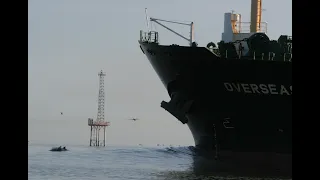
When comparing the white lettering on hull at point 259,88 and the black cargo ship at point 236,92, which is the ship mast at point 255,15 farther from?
the white lettering on hull at point 259,88

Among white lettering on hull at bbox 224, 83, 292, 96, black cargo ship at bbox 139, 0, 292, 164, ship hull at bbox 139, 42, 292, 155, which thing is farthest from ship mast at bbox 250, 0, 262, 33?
white lettering on hull at bbox 224, 83, 292, 96

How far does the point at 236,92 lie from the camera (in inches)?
1215

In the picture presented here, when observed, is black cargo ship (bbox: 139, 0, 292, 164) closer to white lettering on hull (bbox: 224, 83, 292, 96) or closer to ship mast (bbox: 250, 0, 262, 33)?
white lettering on hull (bbox: 224, 83, 292, 96)

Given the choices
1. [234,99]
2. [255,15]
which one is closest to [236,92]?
[234,99]

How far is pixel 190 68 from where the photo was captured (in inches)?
1264

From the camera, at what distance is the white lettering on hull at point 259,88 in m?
29.8

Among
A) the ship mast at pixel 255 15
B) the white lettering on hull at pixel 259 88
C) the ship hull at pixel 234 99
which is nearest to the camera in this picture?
the white lettering on hull at pixel 259 88

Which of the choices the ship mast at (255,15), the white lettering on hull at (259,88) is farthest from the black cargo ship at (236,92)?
the ship mast at (255,15)

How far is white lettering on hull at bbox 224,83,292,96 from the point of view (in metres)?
29.8

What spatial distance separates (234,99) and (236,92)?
393 mm

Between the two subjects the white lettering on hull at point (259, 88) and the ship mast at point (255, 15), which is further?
the ship mast at point (255, 15)

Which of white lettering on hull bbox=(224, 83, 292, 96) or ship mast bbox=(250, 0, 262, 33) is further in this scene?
ship mast bbox=(250, 0, 262, 33)

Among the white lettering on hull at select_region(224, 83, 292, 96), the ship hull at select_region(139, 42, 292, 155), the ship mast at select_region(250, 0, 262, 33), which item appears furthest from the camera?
the ship mast at select_region(250, 0, 262, 33)
